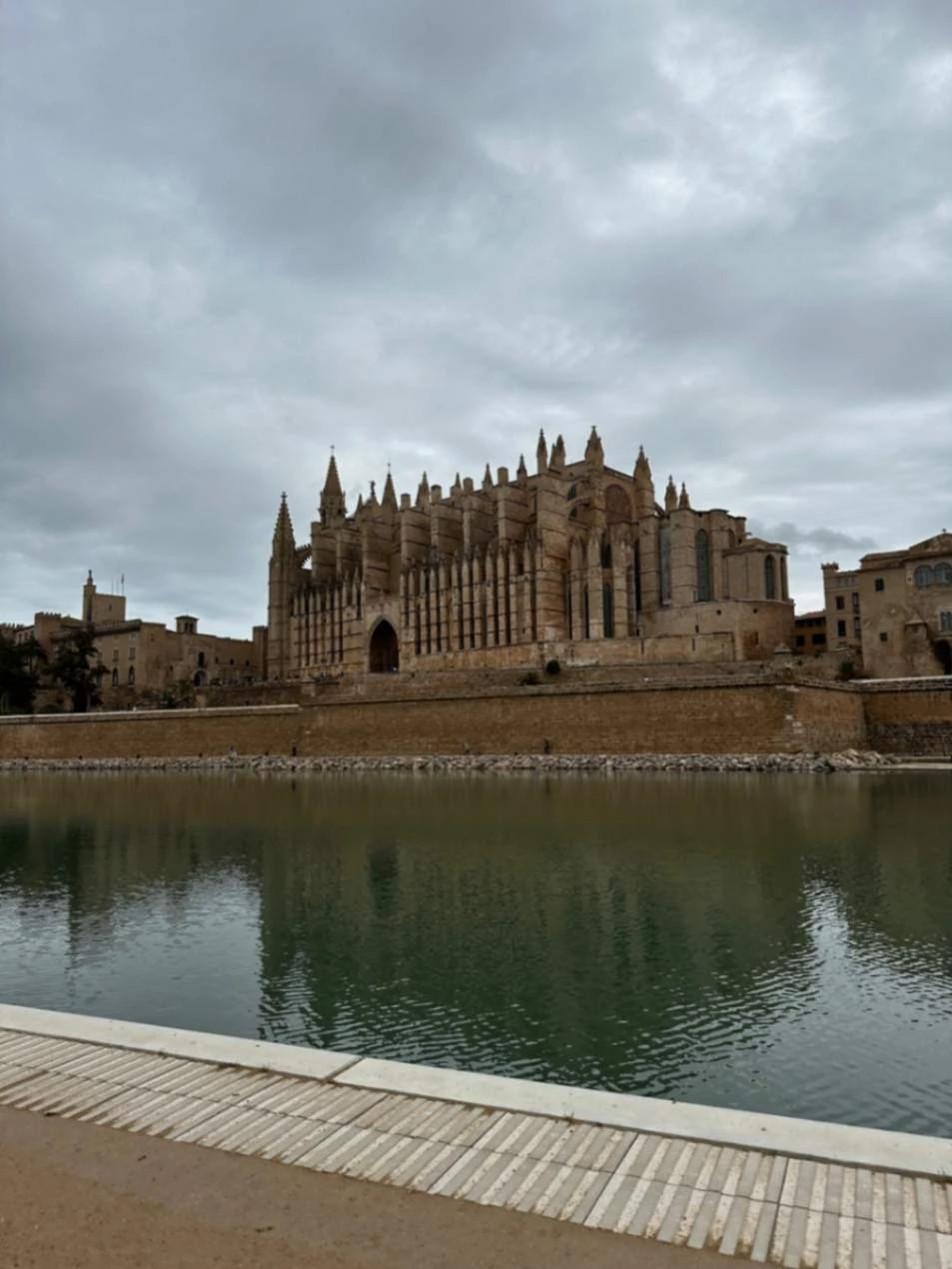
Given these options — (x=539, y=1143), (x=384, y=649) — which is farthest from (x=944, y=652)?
(x=539, y=1143)

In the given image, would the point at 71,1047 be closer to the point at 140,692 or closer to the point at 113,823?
the point at 113,823

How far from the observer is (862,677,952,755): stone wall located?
30.5m

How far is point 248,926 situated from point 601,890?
3941 mm

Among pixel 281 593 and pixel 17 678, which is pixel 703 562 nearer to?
pixel 281 593

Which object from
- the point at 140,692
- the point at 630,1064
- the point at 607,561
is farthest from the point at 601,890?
the point at 140,692

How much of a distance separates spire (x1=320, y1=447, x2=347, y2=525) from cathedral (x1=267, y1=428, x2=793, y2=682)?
228 cm

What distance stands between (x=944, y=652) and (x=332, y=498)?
39725 mm

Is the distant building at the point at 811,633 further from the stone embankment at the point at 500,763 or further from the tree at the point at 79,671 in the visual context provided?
the tree at the point at 79,671

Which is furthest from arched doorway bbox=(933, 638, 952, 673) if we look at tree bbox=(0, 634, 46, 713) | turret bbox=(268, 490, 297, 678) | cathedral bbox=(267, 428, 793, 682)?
tree bbox=(0, 634, 46, 713)

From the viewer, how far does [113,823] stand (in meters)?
20.2

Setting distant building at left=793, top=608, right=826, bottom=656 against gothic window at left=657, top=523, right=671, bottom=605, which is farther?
distant building at left=793, top=608, right=826, bottom=656

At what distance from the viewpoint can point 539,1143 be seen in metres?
3.57

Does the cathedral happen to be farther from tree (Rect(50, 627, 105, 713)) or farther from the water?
the water

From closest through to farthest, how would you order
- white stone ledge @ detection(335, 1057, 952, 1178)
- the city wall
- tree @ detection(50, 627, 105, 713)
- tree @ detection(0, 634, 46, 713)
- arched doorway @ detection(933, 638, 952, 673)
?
1. white stone ledge @ detection(335, 1057, 952, 1178)
2. the city wall
3. arched doorway @ detection(933, 638, 952, 673)
4. tree @ detection(0, 634, 46, 713)
5. tree @ detection(50, 627, 105, 713)
